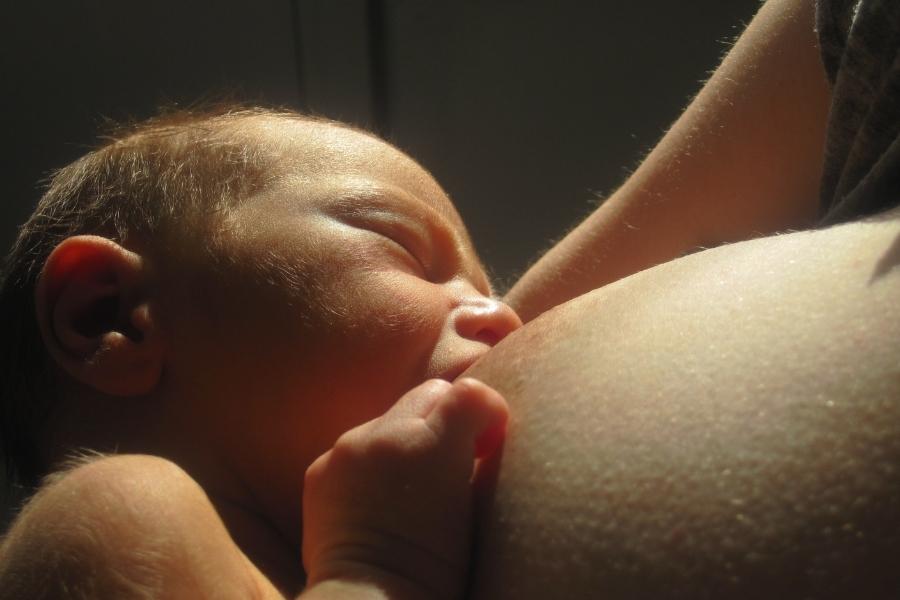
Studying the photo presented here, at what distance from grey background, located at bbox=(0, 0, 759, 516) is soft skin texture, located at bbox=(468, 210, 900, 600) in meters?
1.13

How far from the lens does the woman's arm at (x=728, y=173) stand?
0.89 meters

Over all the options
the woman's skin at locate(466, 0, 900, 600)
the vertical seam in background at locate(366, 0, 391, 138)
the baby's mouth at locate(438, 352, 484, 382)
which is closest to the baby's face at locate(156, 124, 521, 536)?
the baby's mouth at locate(438, 352, 484, 382)

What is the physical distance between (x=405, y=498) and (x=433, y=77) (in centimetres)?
142

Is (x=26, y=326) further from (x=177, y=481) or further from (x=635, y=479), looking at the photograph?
(x=635, y=479)

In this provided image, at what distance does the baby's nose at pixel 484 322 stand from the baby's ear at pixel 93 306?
0.81 ft

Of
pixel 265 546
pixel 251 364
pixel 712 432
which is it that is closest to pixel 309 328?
pixel 251 364

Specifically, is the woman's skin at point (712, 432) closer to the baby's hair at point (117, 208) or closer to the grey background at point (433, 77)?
the baby's hair at point (117, 208)

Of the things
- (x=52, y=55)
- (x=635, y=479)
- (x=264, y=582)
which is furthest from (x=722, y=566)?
(x=52, y=55)

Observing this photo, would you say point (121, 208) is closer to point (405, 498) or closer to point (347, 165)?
point (347, 165)

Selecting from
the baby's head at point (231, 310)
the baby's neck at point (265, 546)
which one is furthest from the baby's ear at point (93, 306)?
the baby's neck at point (265, 546)

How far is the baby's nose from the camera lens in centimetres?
71

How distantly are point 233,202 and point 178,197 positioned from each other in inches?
2.0

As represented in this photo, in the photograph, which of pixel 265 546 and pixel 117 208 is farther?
pixel 117 208

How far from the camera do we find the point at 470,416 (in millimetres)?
478
